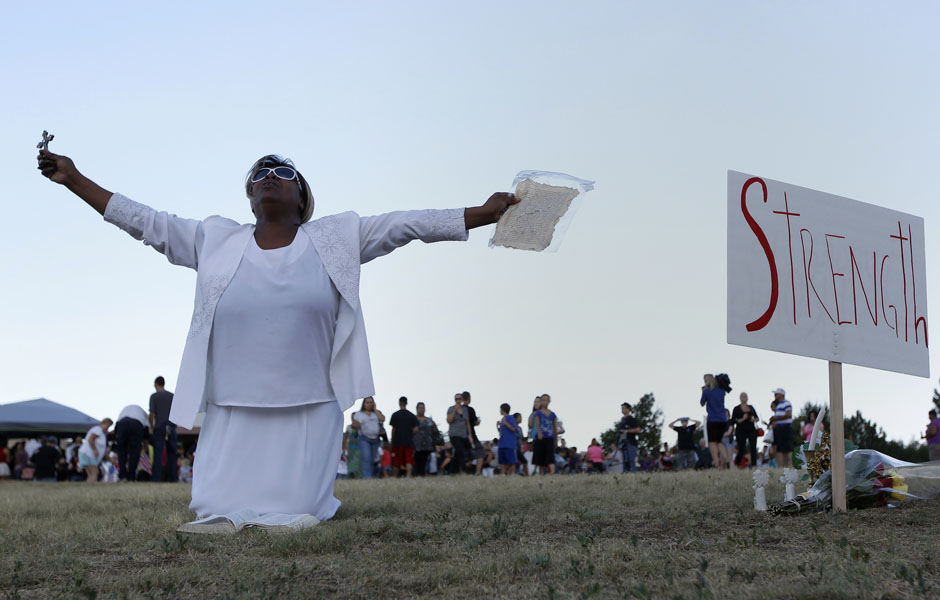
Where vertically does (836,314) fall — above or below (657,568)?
above

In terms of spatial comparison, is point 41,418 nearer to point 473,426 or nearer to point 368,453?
point 368,453

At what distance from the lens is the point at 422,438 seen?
18.9 meters

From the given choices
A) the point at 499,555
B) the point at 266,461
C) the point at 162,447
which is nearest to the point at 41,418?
the point at 162,447

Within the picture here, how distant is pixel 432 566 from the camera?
4531mm

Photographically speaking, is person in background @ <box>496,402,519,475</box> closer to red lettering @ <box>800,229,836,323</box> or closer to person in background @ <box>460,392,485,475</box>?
person in background @ <box>460,392,485,475</box>

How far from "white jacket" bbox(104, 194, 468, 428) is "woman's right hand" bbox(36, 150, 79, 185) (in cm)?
35

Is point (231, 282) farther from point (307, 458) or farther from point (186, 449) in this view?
point (186, 449)

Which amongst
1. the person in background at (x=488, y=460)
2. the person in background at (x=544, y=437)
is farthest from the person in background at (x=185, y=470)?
the person in background at (x=544, y=437)

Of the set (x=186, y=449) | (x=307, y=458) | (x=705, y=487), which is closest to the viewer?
(x=307, y=458)

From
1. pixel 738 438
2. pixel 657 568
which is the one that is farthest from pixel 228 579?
pixel 738 438

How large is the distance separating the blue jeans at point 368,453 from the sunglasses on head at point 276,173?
38.5ft

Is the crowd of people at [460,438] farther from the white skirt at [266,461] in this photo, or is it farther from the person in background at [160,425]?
the white skirt at [266,461]

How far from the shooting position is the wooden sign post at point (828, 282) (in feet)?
21.5

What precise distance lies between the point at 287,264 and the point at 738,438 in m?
12.3
